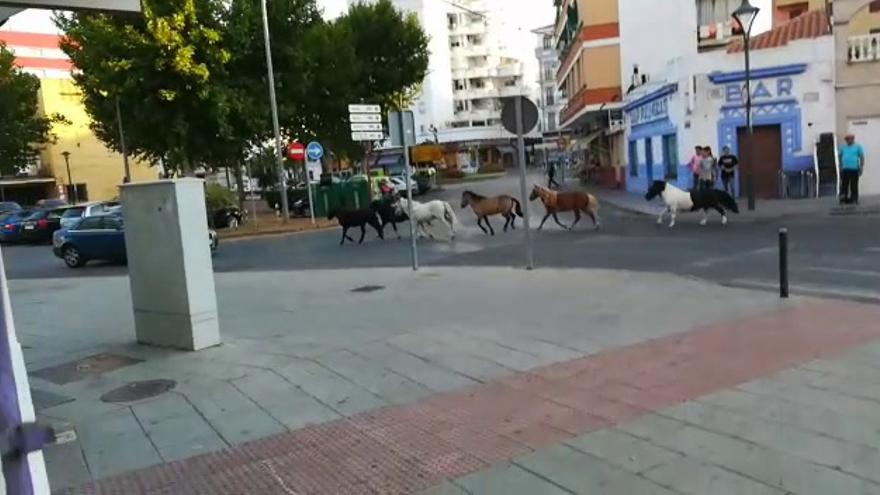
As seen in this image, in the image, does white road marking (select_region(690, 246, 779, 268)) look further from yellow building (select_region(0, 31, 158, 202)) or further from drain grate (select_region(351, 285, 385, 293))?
yellow building (select_region(0, 31, 158, 202))

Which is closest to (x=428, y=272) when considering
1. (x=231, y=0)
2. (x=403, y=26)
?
(x=231, y=0)

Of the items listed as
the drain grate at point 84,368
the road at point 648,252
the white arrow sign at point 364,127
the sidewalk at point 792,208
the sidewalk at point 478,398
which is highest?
the white arrow sign at point 364,127

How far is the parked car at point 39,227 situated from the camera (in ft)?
109

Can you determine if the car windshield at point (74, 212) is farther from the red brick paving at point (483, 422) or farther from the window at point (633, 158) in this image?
the red brick paving at point (483, 422)

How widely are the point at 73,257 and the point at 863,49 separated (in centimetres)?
2414

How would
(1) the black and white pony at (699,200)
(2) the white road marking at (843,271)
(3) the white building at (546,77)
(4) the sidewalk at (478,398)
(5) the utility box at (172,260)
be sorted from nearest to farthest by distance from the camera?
(4) the sidewalk at (478,398) < (5) the utility box at (172,260) < (2) the white road marking at (843,271) < (1) the black and white pony at (699,200) < (3) the white building at (546,77)

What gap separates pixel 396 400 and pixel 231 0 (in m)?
26.0

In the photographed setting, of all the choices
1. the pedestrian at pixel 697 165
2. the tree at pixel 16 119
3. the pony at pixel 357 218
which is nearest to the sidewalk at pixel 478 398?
the pony at pixel 357 218

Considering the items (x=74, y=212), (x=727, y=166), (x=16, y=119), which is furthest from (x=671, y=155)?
(x=16, y=119)

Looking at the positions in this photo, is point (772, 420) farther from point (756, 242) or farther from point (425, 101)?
point (425, 101)

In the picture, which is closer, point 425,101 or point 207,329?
point 207,329

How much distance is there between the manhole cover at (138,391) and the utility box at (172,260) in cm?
111

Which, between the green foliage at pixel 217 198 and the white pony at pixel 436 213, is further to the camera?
the green foliage at pixel 217 198

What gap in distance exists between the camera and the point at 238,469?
15.1 feet
